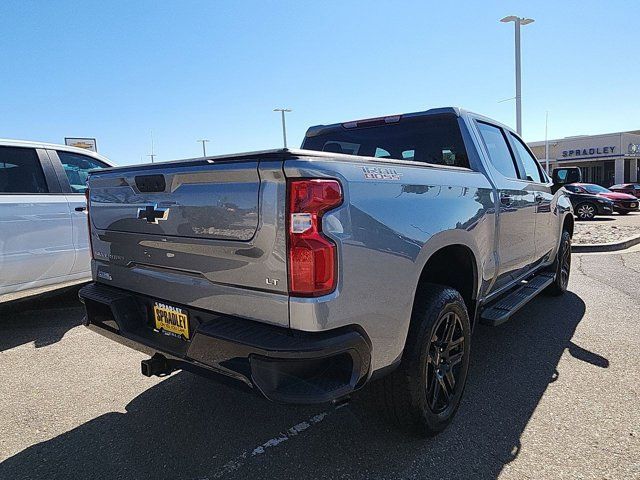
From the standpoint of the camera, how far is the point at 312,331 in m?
1.94

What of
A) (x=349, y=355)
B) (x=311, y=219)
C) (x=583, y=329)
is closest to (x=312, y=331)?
(x=349, y=355)

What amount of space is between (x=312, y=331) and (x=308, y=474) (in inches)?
36.3

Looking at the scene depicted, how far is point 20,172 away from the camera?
4.68 metres

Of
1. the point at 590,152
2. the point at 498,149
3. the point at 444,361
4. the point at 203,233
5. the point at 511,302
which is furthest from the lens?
the point at 590,152

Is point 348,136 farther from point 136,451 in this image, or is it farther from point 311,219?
point 136,451

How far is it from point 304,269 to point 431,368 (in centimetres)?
124

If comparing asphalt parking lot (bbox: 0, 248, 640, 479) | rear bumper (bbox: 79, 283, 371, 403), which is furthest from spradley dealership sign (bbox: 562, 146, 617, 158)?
rear bumper (bbox: 79, 283, 371, 403)

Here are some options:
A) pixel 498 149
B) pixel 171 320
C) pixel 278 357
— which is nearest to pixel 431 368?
pixel 278 357

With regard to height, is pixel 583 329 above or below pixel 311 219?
below

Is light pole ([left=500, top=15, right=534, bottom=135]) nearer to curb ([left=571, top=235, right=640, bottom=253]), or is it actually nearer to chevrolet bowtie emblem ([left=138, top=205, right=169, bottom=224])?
curb ([left=571, top=235, right=640, bottom=253])

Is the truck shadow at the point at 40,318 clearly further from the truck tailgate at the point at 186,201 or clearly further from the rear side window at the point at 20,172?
the truck tailgate at the point at 186,201

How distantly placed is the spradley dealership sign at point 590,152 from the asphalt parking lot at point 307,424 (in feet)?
131

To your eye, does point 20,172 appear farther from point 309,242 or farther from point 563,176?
point 563,176

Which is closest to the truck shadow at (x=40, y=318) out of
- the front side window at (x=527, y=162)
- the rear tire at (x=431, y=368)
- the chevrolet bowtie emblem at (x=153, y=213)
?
the chevrolet bowtie emblem at (x=153, y=213)
